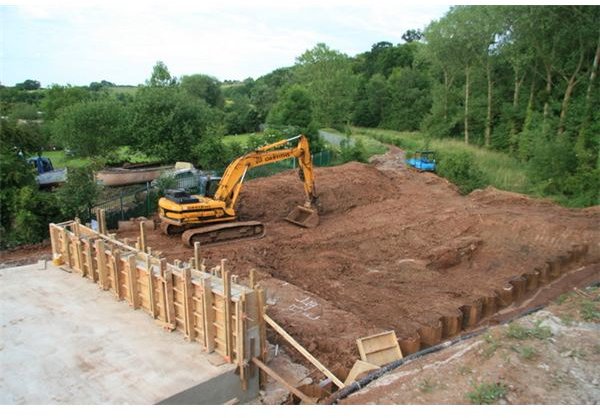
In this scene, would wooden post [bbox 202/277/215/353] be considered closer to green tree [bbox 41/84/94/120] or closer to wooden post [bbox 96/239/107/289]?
wooden post [bbox 96/239/107/289]

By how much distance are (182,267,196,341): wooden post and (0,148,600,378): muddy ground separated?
169 centimetres

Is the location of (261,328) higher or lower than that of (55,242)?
lower

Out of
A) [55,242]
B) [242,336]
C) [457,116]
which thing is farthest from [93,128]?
[457,116]

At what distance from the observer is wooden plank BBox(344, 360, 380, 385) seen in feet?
25.4

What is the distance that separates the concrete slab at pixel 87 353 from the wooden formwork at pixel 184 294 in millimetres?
238

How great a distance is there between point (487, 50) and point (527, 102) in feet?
14.4

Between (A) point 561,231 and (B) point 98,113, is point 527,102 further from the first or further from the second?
(B) point 98,113

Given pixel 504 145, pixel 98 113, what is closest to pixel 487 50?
pixel 504 145

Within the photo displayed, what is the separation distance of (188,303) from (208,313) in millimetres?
515

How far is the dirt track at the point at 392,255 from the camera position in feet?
33.5

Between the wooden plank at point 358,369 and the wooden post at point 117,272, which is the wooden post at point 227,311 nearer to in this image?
the wooden plank at point 358,369

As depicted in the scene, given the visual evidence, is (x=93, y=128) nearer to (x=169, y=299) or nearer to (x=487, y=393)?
(x=169, y=299)

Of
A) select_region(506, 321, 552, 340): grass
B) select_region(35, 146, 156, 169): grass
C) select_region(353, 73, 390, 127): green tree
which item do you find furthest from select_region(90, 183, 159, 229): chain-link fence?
select_region(353, 73, 390, 127): green tree

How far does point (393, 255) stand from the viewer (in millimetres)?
14695
